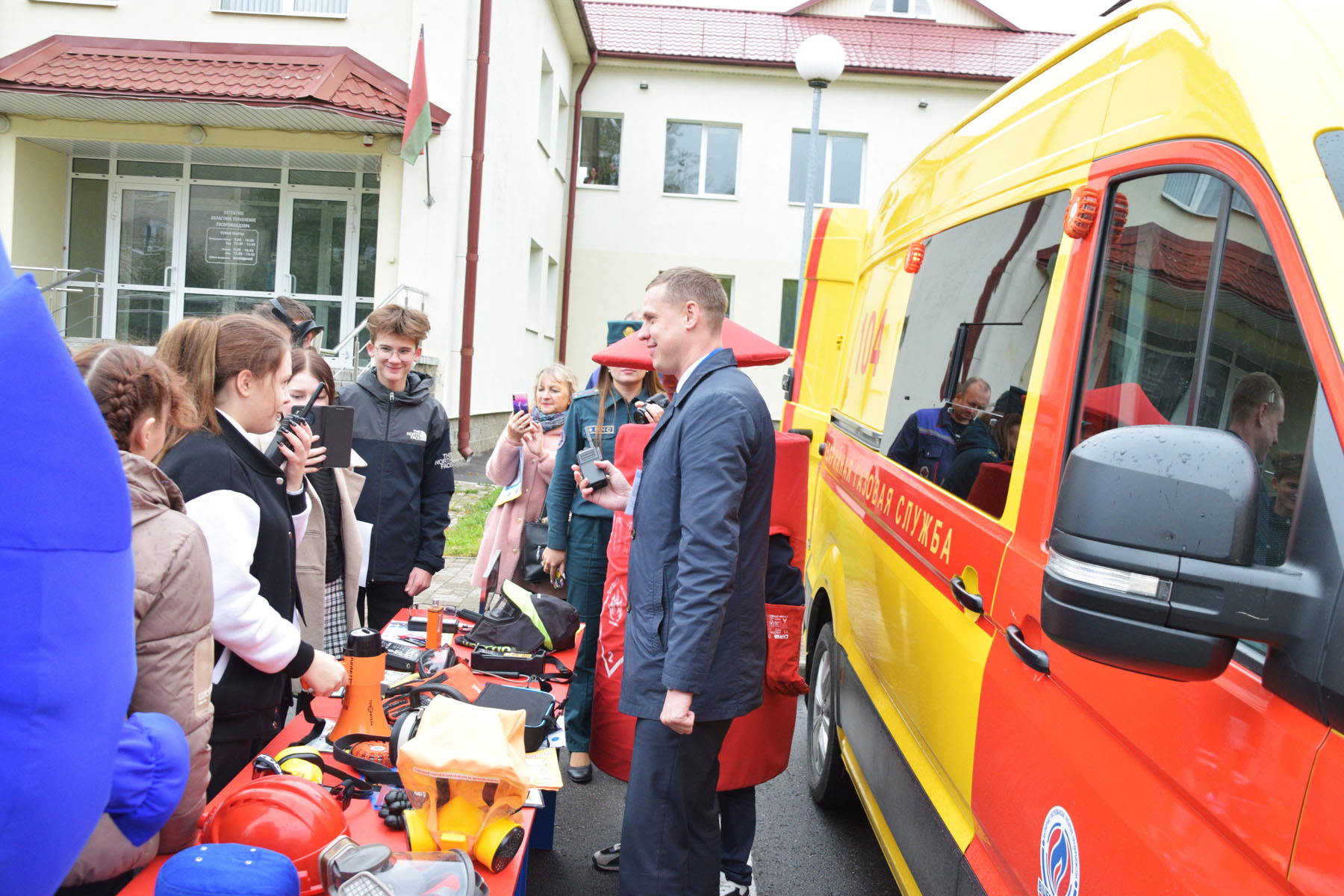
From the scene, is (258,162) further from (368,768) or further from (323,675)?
(368,768)

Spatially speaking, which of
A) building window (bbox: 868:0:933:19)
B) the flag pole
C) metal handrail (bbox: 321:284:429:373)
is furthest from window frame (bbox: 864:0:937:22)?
metal handrail (bbox: 321:284:429:373)

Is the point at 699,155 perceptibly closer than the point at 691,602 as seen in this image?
No

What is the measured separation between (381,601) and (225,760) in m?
2.19

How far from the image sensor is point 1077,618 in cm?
119

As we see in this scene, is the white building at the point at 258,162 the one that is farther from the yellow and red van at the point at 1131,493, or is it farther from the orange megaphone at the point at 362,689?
the yellow and red van at the point at 1131,493

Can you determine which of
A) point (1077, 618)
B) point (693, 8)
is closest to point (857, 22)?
point (693, 8)

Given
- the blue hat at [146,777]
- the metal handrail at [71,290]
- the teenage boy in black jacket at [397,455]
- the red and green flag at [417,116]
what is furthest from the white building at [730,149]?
the blue hat at [146,777]

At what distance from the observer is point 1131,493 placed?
3.67 feet

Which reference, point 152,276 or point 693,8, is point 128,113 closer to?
point 152,276

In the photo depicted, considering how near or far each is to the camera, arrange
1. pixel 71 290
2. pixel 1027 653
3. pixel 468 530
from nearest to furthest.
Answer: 1. pixel 1027 653
2. pixel 468 530
3. pixel 71 290

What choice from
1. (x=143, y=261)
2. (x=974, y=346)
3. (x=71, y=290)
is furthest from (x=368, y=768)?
(x=143, y=261)

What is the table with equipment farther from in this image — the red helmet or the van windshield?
the van windshield

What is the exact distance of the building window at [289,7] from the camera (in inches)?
464

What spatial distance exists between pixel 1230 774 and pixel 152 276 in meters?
14.3
